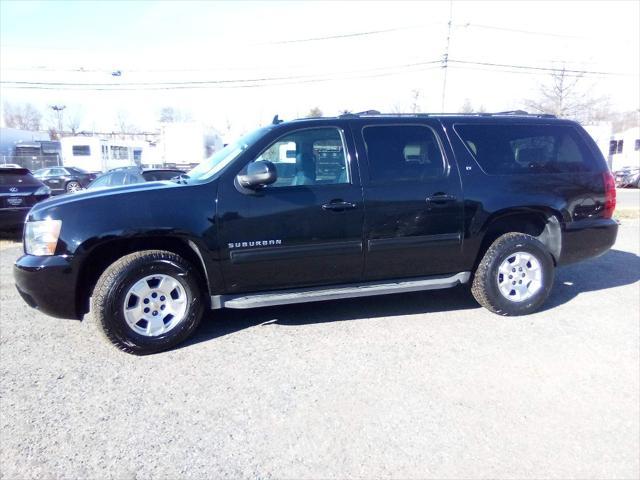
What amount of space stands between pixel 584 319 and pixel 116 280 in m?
4.19

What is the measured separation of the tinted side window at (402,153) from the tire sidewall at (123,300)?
6.01ft

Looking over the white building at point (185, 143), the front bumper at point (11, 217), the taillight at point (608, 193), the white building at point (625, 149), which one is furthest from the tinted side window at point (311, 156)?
the white building at point (625, 149)

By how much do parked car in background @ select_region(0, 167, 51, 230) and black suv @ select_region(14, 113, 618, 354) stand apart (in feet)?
19.9

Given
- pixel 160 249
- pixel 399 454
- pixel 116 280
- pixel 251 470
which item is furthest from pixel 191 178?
pixel 399 454

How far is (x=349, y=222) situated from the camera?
3945 mm

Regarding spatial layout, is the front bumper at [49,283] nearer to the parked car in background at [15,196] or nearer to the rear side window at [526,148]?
the rear side window at [526,148]

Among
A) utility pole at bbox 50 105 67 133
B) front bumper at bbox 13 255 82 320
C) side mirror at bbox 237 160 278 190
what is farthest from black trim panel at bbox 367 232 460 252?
utility pole at bbox 50 105 67 133

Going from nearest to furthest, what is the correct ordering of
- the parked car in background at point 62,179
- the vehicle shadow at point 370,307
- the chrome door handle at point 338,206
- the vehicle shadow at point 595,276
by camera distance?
1. the chrome door handle at point 338,206
2. the vehicle shadow at point 370,307
3. the vehicle shadow at point 595,276
4. the parked car in background at point 62,179

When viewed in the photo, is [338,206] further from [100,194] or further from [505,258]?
[100,194]

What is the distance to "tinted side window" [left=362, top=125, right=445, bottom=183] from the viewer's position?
4090mm

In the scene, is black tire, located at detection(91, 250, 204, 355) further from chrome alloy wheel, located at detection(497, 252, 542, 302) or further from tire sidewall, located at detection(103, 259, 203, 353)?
chrome alloy wheel, located at detection(497, 252, 542, 302)

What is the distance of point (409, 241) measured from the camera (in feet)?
13.6

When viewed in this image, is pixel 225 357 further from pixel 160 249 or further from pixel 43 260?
pixel 43 260

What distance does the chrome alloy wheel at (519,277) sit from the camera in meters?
4.45
